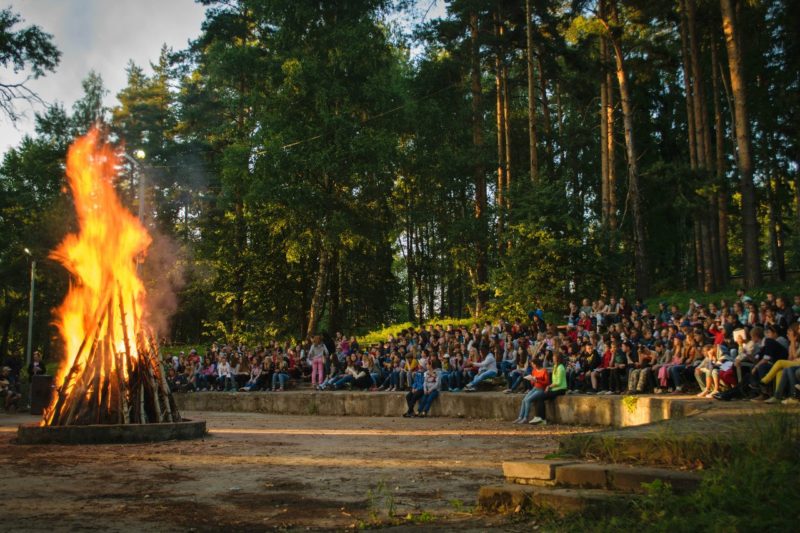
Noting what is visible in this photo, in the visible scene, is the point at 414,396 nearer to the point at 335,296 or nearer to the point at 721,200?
the point at 721,200

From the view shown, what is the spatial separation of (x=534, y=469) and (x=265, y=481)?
11.1 feet

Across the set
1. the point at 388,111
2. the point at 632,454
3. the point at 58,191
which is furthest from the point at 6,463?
the point at 58,191

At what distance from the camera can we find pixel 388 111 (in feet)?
110

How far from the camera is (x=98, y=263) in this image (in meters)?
14.7

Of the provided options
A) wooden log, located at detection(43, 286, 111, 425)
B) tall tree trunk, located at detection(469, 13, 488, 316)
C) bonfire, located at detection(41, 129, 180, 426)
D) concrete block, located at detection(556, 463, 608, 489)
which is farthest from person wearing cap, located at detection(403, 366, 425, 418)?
concrete block, located at detection(556, 463, 608, 489)

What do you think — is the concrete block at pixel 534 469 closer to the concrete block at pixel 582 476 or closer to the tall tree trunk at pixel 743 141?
the concrete block at pixel 582 476

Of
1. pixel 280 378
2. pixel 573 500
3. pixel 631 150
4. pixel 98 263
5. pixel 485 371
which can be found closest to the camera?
pixel 573 500

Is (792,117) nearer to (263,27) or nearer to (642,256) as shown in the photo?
(642,256)

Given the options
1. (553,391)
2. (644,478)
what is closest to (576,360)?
(553,391)

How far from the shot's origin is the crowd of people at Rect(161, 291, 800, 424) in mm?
14695

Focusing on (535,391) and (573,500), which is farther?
(535,391)

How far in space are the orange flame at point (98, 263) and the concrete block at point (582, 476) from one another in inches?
384

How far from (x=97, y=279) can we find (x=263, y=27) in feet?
86.1

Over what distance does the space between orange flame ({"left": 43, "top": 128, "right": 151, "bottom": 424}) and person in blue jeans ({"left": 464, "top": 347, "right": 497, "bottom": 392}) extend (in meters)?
9.42
